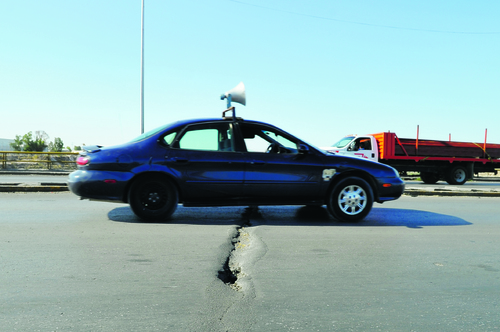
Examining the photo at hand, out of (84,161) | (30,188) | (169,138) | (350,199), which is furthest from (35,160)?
(350,199)

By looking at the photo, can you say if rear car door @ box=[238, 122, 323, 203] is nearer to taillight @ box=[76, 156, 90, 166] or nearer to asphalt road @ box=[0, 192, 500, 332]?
asphalt road @ box=[0, 192, 500, 332]

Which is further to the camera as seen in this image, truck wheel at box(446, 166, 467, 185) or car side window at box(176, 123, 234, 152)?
truck wheel at box(446, 166, 467, 185)

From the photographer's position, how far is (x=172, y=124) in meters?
6.43

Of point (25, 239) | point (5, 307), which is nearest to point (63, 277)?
point (5, 307)

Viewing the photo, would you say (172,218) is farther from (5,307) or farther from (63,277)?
(5,307)

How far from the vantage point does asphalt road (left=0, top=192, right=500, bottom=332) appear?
104 inches

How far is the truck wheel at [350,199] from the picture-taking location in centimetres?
650

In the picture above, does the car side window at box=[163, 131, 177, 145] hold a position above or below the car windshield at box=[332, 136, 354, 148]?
below

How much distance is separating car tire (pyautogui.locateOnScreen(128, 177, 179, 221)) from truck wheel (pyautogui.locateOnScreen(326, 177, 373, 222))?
244cm

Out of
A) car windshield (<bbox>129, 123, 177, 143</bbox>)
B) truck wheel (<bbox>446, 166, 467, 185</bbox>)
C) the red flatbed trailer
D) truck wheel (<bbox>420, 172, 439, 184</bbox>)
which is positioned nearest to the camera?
car windshield (<bbox>129, 123, 177, 143</bbox>)

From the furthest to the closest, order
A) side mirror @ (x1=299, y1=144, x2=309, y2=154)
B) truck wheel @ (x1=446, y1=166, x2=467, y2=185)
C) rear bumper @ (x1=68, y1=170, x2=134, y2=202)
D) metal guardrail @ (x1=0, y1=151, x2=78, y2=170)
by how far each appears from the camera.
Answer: metal guardrail @ (x1=0, y1=151, x2=78, y2=170), truck wheel @ (x1=446, y1=166, x2=467, y2=185), side mirror @ (x1=299, y1=144, x2=309, y2=154), rear bumper @ (x1=68, y1=170, x2=134, y2=202)

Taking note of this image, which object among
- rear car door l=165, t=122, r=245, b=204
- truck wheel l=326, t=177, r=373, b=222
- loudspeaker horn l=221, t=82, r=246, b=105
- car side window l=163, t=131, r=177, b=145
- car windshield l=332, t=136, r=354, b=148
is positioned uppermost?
loudspeaker horn l=221, t=82, r=246, b=105

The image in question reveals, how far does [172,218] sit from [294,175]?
6.67 ft

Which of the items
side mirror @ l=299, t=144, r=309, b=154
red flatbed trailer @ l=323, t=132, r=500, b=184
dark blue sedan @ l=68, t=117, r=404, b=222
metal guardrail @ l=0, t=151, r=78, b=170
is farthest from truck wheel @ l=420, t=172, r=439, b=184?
metal guardrail @ l=0, t=151, r=78, b=170
